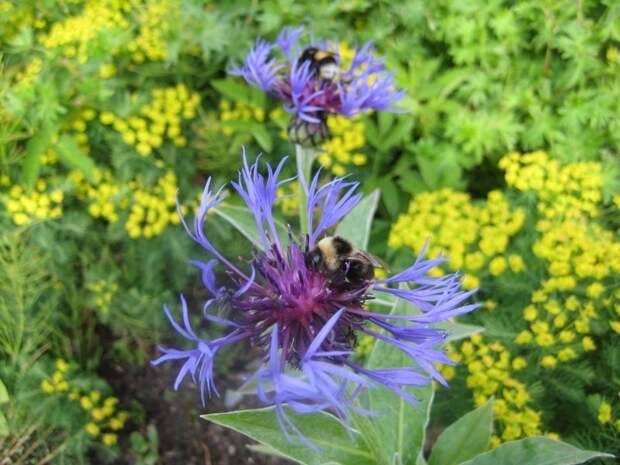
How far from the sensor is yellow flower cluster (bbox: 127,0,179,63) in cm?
201

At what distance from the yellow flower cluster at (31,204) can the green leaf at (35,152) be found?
0.15ft

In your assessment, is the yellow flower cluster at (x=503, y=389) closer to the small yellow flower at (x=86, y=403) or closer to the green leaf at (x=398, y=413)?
the green leaf at (x=398, y=413)

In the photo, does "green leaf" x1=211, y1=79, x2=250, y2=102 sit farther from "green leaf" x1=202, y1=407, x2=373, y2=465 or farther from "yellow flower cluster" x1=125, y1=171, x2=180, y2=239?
"green leaf" x1=202, y1=407, x2=373, y2=465

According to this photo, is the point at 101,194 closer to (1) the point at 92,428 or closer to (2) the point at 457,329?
(1) the point at 92,428

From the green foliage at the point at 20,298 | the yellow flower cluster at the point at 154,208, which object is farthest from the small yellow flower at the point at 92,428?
the yellow flower cluster at the point at 154,208

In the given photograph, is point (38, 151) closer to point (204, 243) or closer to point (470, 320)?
point (204, 243)

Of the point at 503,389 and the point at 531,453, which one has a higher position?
the point at 531,453

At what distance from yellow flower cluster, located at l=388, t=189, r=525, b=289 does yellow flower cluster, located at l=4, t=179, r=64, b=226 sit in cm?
100

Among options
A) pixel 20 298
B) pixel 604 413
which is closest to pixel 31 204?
pixel 20 298

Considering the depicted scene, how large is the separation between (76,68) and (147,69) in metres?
0.25

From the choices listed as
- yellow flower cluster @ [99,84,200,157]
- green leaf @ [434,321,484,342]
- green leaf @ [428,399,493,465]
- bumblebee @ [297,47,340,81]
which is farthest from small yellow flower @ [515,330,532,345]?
yellow flower cluster @ [99,84,200,157]

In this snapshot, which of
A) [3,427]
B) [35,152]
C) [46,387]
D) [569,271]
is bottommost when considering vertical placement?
[46,387]

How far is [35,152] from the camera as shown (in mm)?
1806

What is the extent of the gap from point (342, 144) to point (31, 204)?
98cm
